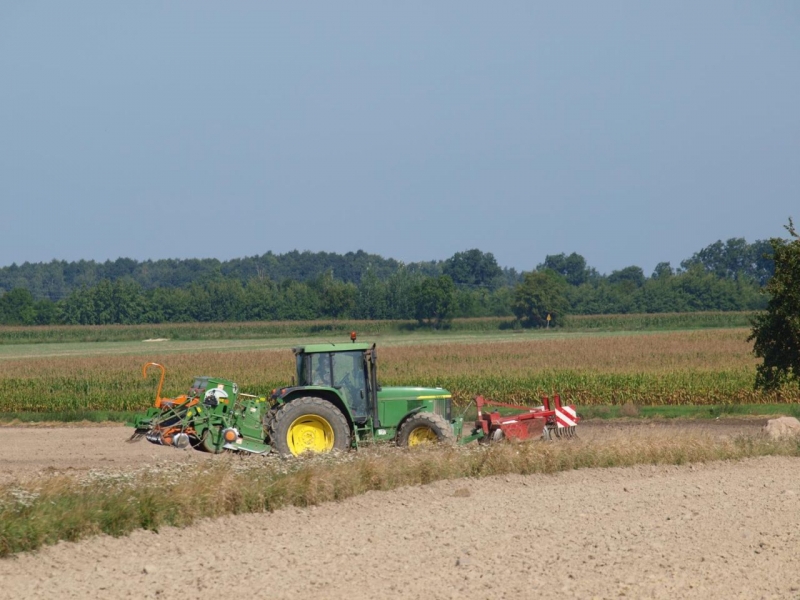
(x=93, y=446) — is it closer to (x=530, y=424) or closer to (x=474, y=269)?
(x=530, y=424)

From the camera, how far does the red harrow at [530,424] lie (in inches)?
688

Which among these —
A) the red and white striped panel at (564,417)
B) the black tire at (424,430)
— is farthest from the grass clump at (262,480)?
the red and white striped panel at (564,417)

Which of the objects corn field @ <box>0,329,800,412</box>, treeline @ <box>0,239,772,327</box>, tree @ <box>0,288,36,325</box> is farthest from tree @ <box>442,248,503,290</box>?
corn field @ <box>0,329,800,412</box>

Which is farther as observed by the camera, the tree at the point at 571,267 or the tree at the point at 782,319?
the tree at the point at 571,267

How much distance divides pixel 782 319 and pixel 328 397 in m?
11.2

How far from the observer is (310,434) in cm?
1597

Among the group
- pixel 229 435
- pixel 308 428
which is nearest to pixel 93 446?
pixel 229 435

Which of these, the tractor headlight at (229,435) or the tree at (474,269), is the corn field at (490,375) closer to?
the tractor headlight at (229,435)

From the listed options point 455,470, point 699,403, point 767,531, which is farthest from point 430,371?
point 767,531

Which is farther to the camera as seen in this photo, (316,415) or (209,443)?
(316,415)

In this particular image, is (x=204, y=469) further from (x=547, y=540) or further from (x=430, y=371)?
(x=430, y=371)

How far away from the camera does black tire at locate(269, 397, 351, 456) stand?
15.7m

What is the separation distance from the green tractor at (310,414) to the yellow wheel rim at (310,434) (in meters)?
0.02

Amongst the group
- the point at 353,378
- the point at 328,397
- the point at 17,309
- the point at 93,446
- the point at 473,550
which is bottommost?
the point at 93,446
